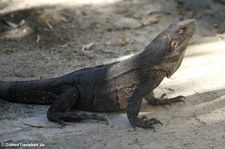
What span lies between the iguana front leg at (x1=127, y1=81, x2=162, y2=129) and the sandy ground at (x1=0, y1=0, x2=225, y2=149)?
90 mm

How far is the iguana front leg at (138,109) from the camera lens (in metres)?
5.57

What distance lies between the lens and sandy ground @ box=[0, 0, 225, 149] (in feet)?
17.4

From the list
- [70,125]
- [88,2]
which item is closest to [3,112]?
[70,125]

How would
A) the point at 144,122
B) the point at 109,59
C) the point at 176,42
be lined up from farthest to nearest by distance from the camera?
the point at 109,59
the point at 176,42
the point at 144,122

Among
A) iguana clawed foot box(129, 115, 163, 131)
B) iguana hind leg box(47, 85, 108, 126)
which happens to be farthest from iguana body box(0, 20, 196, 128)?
iguana clawed foot box(129, 115, 163, 131)

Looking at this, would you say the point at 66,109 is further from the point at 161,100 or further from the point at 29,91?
the point at 161,100

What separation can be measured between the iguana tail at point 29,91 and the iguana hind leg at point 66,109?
165 millimetres

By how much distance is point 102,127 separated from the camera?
559cm

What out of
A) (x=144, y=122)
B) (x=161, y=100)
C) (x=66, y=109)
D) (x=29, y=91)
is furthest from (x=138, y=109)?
(x=29, y=91)

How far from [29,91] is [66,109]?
58 cm

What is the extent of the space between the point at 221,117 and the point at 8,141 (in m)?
2.37

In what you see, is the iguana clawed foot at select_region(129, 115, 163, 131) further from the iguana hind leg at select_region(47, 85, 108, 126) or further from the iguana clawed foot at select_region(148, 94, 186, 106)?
the iguana clawed foot at select_region(148, 94, 186, 106)

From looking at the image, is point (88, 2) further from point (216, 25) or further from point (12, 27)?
point (216, 25)

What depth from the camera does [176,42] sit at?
588 centimetres
